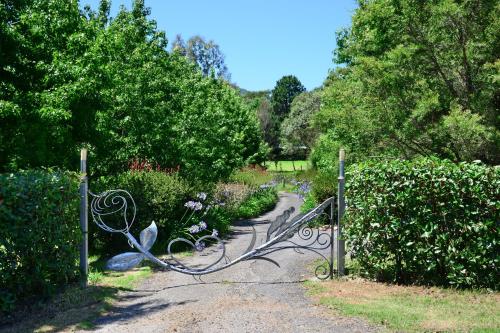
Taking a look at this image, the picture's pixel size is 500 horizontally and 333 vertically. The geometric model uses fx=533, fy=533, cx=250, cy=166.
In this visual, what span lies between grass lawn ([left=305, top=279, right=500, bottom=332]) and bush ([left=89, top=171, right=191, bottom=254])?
175 inches

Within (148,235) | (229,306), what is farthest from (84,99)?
(229,306)

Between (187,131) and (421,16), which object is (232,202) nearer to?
(187,131)

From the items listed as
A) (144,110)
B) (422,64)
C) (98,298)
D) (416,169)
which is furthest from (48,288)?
(422,64)

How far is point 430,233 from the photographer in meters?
7.22

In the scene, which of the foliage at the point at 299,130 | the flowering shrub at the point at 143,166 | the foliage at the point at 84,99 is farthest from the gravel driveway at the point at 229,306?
the foliage at the point at 299,130

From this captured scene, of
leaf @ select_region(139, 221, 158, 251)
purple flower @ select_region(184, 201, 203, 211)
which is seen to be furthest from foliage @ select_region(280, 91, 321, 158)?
leaf @ select_region(139, 221, 158, 251)

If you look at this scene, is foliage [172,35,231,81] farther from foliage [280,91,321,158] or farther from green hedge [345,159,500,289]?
green hedge [345,159,500,289]

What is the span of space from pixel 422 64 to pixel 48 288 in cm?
880

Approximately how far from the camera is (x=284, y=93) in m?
83.5

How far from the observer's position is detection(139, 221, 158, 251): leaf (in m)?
8.32

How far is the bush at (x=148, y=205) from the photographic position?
35.8 feet

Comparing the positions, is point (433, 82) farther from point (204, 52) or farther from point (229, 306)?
point (204, 52)

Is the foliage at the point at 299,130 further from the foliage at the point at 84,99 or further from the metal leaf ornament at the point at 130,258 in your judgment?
the metal leaf ornament at the point at 130,258

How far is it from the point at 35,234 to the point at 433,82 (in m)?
8.68
